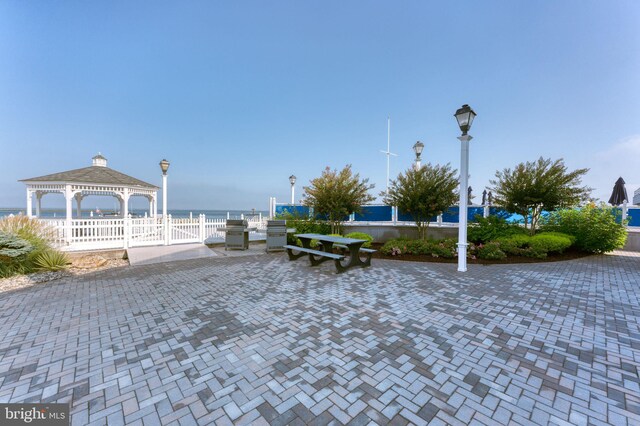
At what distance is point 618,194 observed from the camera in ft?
31.9

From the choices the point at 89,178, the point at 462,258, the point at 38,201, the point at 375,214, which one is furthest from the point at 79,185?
the point at 462,258

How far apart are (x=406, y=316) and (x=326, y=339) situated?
142cm

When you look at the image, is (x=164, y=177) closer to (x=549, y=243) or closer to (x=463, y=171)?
(x=463, y=171)

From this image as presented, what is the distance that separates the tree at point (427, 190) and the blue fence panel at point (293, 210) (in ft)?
15.9

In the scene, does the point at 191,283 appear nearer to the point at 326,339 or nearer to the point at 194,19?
the point at 326,339

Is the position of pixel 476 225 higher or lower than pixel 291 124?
lower

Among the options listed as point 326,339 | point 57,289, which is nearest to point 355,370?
point 326,339

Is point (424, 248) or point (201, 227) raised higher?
point (201, 227)

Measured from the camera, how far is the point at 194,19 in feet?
30.8

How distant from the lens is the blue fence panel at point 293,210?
40.3 feet

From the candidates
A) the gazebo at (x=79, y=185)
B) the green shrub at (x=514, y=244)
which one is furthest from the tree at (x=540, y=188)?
the gazebo at (x=79, y=185)

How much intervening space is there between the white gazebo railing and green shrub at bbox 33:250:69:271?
216 centimetres

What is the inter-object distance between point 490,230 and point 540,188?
231 cm

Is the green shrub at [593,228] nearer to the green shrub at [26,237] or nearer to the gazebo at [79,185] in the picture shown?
the green shrub at [26,237]
